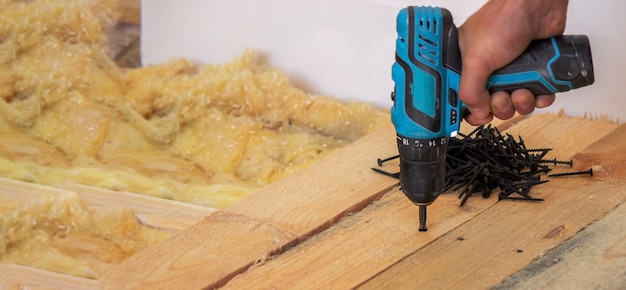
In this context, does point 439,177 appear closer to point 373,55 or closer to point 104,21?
point 373,55

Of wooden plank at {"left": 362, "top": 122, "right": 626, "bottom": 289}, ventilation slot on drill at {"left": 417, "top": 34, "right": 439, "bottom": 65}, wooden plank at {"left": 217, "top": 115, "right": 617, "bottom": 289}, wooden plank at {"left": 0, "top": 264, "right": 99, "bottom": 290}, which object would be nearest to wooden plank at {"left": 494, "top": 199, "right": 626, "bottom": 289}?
wooden plank at {"left": 362, "top": 122, "right": 626, "bottom": 289}

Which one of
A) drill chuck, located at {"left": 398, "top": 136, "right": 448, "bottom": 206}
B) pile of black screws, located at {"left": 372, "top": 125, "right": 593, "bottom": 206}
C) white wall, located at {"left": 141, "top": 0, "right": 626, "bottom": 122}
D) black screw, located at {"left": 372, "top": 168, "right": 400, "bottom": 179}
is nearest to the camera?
drill chuck, located at {"left": 398, "top": 136, "right": 448, "bottom": 206}

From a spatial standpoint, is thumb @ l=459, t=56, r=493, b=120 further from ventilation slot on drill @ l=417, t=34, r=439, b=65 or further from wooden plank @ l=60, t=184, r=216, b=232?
wooden plank @ l=60, t=184, r=216, b=232

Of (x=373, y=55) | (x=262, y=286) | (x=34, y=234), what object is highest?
(x=373, y=55)

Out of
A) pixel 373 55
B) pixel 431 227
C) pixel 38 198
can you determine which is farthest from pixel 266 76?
pixel 431 227


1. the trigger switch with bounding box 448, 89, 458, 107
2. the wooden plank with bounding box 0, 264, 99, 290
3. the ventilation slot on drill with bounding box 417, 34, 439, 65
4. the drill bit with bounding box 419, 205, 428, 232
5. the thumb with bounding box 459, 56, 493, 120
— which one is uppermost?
the ventilation slot on drill with bounding box 417, 34, 439, 65

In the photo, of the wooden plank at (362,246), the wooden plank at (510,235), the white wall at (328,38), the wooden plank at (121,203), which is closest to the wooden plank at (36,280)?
the wooden plank at (121,203)

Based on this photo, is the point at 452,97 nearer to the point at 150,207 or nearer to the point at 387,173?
the point at 387,173
